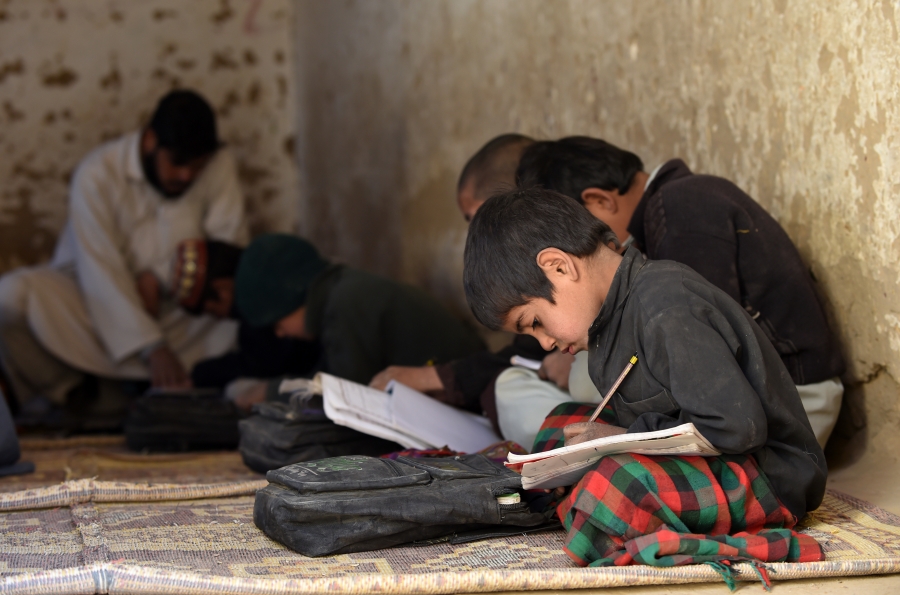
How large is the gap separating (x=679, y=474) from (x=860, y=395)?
0.78 meters

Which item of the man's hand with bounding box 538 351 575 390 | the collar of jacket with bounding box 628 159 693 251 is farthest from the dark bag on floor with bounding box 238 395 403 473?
the collar of jacket with bounding box 628 159 693 251

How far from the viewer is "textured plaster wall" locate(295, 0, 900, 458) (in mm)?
1955

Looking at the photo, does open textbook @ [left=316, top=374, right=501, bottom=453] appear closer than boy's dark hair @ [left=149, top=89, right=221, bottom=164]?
Yes

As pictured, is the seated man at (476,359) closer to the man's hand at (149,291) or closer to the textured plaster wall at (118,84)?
the man's hand at (149,291)

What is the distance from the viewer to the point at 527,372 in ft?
8.07

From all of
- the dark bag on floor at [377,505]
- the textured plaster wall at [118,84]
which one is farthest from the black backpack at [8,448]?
the textured plaster wall at [118,84]

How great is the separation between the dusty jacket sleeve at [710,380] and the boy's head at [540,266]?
17cm

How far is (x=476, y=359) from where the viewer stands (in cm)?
277

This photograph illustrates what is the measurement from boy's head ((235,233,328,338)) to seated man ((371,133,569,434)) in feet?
2.75

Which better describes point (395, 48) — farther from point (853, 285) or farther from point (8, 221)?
point (853, 285)

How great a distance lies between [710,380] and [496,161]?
134 cm

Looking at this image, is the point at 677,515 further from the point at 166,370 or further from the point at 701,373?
the point at 166,370

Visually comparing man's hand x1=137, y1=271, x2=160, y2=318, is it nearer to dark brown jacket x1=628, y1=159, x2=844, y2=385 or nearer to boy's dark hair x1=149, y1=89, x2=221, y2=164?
boy's dark hair x1=149, y1=89, x2=221, y2=164

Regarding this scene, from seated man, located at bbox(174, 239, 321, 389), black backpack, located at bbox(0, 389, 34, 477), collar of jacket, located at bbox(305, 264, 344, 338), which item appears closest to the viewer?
black backpack, located at bbox(0, 389, 34, 477)
